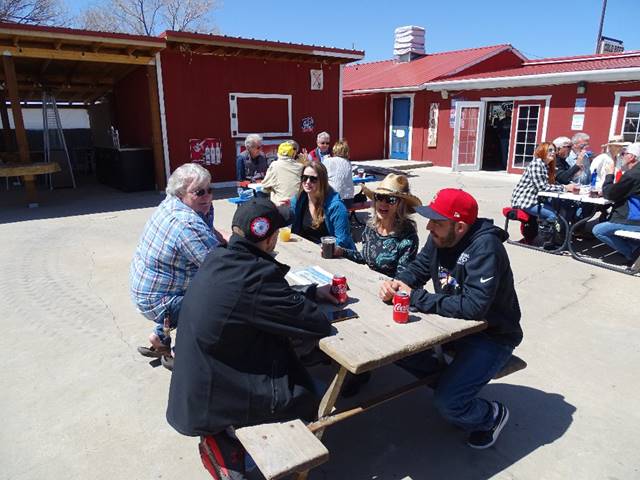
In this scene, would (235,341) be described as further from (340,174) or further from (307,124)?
(307,124)

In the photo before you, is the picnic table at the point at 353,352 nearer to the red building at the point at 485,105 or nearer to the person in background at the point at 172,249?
the person in background at the point at 172,249

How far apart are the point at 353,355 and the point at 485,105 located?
14168 millimetres

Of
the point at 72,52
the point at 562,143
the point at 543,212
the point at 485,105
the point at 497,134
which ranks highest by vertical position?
the point at 72,52

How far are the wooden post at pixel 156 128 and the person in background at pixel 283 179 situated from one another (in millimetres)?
5764

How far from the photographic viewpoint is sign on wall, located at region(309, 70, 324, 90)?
12.7 m

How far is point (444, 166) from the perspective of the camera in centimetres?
1622

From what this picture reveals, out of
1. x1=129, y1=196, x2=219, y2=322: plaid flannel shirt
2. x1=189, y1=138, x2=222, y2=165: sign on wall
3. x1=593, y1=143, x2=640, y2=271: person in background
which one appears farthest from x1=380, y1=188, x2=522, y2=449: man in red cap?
x1=189, y1=138, x2=222, y2=165: sign on wall

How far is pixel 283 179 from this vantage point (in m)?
5.81

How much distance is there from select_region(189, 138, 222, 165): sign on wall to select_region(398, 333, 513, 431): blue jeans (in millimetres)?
9914

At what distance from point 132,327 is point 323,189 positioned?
2027mm

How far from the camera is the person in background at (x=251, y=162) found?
25.2 ft

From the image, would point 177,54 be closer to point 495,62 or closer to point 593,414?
point 593,414

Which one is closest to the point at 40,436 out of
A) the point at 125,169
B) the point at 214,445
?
the point at 214,445

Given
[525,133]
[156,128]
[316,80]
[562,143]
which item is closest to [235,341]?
[562,143]
